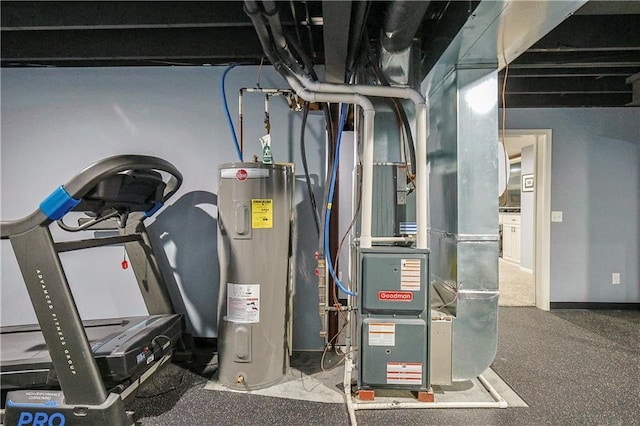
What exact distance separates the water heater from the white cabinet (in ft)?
16.7

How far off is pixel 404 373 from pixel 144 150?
2.36 metres

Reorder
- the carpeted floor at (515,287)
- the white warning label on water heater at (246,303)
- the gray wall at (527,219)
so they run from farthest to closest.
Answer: the gray wall at (527,219) → the carpeted floor at (515,287) → the white warning label on water heater at (246,303)

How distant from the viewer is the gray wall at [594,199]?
136 inches

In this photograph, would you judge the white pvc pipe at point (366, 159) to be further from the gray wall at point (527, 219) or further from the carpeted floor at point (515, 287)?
the gray wall at point (527, 219)

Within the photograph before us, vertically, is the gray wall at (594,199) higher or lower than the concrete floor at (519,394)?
higher

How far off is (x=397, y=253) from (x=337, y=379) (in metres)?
0.97

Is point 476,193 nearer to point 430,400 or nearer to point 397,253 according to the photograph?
point 397,253

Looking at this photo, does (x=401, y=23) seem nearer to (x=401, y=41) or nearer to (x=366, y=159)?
(x=401, y=41)

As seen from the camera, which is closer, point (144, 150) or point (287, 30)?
point (287, 30)

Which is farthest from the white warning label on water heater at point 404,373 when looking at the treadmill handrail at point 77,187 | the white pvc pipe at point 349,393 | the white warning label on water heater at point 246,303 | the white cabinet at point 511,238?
the white cabinet at point 511,238

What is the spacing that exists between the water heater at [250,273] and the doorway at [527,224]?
1608mm

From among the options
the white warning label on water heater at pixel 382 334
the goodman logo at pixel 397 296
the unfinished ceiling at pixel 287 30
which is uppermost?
the unfinished ceiling at pixel 287 30

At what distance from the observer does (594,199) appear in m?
3.46

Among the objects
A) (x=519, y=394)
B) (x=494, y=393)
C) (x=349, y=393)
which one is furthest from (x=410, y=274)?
(x=519, y=394)
